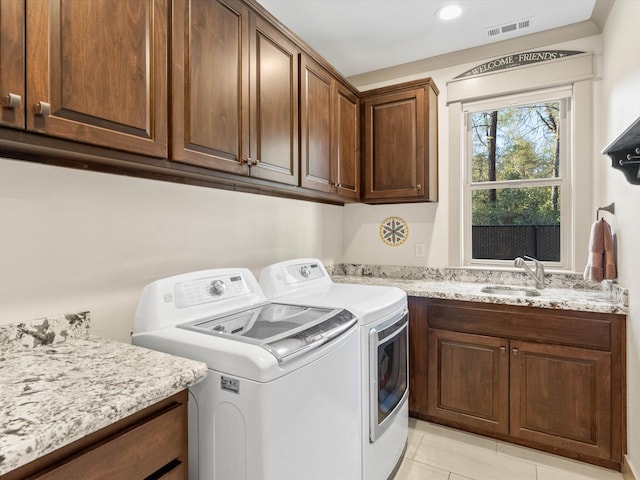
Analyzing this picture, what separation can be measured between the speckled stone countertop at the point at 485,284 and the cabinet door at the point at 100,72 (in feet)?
6.13

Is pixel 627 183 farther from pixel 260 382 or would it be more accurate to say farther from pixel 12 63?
pixel 12 63

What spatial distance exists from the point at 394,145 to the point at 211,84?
1575 mm

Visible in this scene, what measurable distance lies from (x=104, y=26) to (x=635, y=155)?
205 cm

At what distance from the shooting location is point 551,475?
6.29 feet

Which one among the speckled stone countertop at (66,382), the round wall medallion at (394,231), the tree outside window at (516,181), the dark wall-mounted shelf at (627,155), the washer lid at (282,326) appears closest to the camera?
the speckled stone countertop at (66,382)

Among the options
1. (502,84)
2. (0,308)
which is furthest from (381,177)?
(0,308)

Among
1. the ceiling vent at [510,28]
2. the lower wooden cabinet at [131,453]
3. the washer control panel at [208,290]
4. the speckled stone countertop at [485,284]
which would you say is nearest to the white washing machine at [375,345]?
the washer control panel at [208,290]

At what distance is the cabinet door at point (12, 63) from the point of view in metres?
0.87

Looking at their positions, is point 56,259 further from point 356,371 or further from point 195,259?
point 356,371

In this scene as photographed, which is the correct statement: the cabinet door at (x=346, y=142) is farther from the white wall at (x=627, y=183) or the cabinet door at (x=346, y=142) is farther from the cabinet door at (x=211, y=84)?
the white wall at (x=627, y=183)

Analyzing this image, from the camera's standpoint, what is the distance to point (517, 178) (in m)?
2.70

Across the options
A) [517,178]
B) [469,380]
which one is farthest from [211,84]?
[517,178]

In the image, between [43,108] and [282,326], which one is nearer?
[43,108]

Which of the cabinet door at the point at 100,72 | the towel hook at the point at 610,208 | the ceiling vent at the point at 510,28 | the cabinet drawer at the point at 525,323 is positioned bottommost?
the cabinet drawer at the point at 525,323
